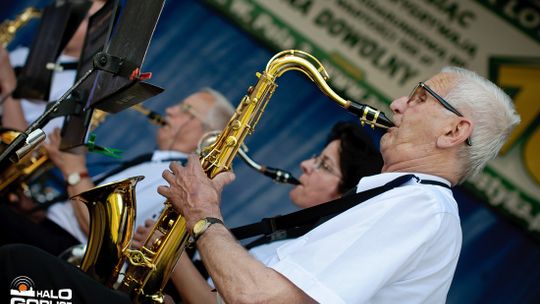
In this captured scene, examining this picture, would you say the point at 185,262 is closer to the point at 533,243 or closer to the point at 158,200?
the point at 158,200

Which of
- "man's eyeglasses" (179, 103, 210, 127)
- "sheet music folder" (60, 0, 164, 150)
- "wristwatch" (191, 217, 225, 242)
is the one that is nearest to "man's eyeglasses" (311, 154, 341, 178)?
"man's eyeglasses" (179, 103, 210, 127)

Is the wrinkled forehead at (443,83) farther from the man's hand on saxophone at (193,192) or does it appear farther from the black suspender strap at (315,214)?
the man's hand on saxophone at (193,192)

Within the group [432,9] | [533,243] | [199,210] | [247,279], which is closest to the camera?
[247,279]

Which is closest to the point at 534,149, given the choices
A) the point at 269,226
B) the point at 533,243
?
the point at 533,243

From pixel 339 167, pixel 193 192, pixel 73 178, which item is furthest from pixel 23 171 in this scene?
pixel 193 192

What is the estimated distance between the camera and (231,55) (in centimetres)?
541

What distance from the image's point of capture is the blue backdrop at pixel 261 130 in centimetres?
476

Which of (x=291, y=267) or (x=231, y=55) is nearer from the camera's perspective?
(x=291, y=267)

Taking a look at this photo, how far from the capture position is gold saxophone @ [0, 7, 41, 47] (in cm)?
540

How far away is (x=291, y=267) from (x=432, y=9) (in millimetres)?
3400

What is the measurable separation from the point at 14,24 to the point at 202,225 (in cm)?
377
